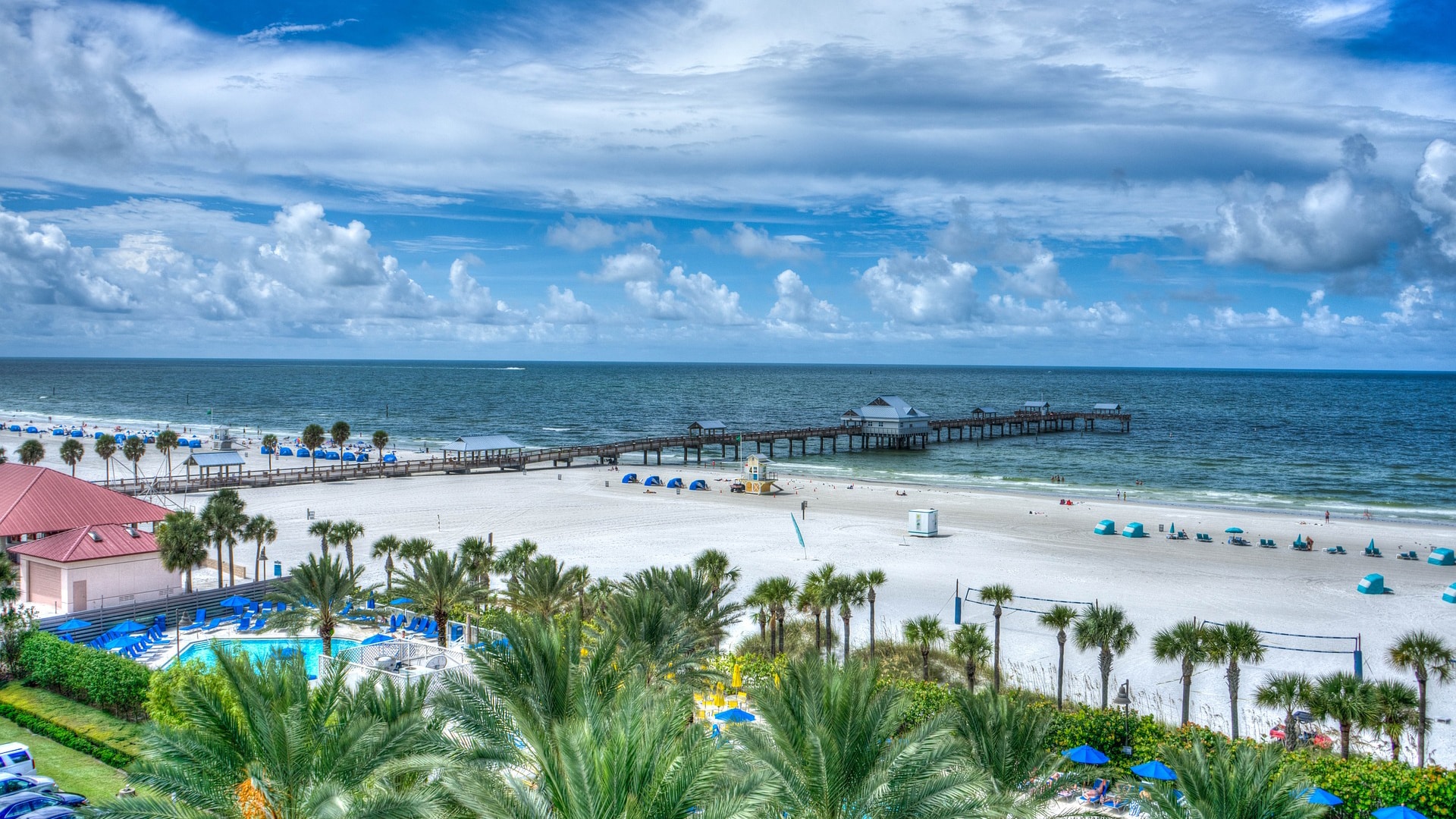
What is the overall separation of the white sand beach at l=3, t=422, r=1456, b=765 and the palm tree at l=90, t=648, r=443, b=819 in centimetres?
1773

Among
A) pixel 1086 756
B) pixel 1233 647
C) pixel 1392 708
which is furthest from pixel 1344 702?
pixel 1086 756

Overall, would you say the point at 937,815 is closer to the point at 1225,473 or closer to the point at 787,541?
the point at 787,541

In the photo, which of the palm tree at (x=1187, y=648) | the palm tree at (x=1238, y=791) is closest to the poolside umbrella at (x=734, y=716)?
the palm tree at (x=1187, y=648)

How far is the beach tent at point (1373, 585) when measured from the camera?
1355 inches

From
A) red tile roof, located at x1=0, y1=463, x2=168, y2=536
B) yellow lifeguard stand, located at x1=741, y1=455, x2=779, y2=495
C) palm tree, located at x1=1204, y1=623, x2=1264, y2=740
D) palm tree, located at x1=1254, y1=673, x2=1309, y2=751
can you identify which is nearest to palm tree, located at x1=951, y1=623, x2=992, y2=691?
palm tree, located at x1=1204, y1=623, x2=1264, y2=740

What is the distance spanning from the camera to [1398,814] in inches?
604

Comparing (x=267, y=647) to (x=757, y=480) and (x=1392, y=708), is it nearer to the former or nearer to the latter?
(x=1392, y=708)

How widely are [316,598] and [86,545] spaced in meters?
9.66

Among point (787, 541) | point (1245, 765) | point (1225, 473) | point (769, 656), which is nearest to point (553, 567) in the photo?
point (769, 656)

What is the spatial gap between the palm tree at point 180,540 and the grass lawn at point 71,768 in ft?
27.6

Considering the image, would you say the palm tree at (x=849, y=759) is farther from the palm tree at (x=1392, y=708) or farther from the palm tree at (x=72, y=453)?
the palm tree at (x=72, y=453)

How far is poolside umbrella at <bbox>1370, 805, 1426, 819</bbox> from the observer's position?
15.3 metres

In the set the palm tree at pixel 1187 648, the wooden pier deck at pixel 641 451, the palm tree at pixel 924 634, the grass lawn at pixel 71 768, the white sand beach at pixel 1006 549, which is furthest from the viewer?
the wooden pier deck at pixel 641 451

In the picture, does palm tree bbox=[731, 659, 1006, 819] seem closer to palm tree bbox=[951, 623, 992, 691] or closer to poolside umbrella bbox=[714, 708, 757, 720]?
poolside umbrella bbox=[714, 708, 757, 720]
